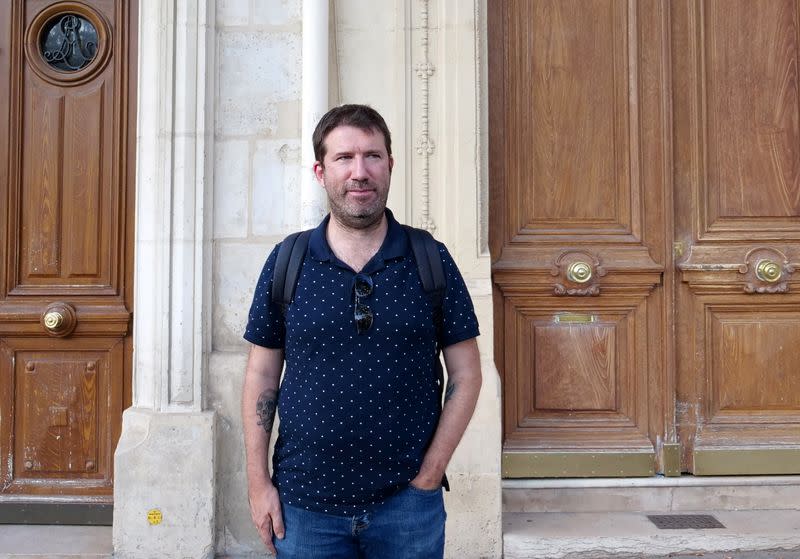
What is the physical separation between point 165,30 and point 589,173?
249cm

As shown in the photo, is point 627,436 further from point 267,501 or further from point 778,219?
point 267,501

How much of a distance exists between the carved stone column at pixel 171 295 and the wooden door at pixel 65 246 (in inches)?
17.3

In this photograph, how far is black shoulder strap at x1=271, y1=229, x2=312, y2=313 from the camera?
2.19 m

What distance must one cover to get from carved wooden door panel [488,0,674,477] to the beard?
8.45 ft

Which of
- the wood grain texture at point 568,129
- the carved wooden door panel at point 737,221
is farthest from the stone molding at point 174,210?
the carved wooden door panel at point 737,221

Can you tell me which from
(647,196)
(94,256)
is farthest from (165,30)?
(647,196)

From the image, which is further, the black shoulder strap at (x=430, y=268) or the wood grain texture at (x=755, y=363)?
the wood grain texture at (x=755, y=363)

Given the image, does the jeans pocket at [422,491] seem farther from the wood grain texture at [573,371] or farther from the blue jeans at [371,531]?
the wood grain texture at [573,371]

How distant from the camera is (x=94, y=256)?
4707mm

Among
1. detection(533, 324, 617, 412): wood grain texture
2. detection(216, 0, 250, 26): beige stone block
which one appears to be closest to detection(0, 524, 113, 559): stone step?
detection(533, 324, 617, 412): wood grain texture

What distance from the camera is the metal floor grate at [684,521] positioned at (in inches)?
170

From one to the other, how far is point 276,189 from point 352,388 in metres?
2.45

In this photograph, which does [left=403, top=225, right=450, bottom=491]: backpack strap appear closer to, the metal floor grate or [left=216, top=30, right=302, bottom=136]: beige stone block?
[left=216, top=30, right=302, bottom=136]: beige stone block

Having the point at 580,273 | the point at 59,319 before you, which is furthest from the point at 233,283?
the point at 580,273
